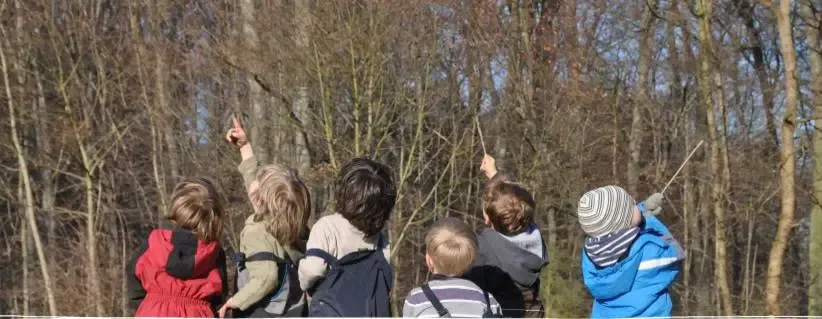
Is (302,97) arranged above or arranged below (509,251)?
above

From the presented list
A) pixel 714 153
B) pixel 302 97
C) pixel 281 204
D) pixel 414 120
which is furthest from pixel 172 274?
pixel 714 153

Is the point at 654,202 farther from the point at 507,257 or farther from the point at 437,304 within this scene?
the point at 437,304

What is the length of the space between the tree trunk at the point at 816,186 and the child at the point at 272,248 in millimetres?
8011

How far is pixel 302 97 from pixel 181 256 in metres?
7.37

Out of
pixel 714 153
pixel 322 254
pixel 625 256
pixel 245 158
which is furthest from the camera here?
pixel 714 153

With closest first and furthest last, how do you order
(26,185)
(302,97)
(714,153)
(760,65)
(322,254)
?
(322,254) < (302,97) < (714,153) < (26,185) < (760,65)

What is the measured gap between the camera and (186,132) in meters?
13.7

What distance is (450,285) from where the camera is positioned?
427 centimetres

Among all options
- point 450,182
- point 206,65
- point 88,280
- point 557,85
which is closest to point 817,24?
point 557,85

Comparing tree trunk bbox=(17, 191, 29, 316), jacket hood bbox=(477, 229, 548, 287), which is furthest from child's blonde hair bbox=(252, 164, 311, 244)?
tree trunk bbox=(17, 191, 29, 316)

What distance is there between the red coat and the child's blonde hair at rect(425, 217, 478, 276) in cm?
111

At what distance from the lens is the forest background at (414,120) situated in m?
12.0

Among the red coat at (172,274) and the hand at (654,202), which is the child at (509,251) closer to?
the hand at (654,202)

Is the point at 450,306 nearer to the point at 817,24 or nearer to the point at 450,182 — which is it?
the point at 450,182
